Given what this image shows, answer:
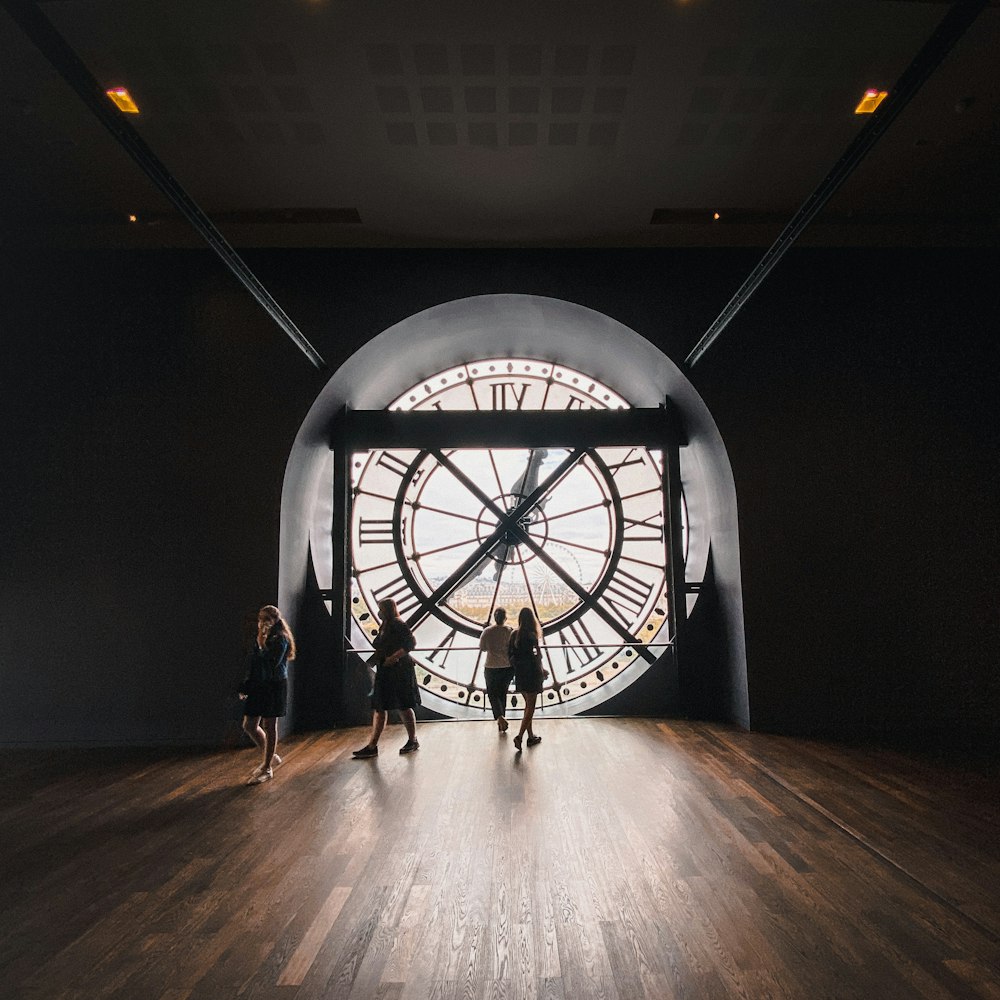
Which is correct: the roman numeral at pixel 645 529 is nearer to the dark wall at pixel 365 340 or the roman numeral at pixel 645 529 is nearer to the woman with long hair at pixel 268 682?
the dark wall at pixel 365 340

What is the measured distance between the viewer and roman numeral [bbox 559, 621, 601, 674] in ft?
19.9

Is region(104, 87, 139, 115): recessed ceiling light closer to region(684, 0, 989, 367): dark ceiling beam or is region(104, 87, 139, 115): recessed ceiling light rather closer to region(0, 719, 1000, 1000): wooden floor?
region(684, 0, 989, 367): dark ceiling beam

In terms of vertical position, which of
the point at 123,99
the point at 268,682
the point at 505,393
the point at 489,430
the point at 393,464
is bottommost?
the point at 268,682

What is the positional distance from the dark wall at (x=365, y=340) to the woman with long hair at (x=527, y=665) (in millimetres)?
1508

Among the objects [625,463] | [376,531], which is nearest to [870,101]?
[625,463]

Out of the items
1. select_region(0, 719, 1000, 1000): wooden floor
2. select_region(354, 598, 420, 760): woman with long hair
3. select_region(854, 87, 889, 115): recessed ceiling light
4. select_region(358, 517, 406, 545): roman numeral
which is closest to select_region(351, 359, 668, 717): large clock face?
select_region(358, 517, 406, 545): roman numeral

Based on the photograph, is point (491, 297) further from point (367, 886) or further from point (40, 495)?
point (367, 886)

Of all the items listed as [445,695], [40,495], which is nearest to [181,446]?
[40,495]

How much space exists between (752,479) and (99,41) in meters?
4.60

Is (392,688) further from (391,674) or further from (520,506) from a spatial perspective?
(520,506)

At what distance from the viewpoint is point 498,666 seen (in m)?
5.06

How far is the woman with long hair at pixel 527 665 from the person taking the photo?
15.6ft

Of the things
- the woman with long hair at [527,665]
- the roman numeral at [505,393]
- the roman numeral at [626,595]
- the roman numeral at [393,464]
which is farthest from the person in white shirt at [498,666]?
the roman numeral at [505,393]

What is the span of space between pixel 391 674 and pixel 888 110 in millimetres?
3869
